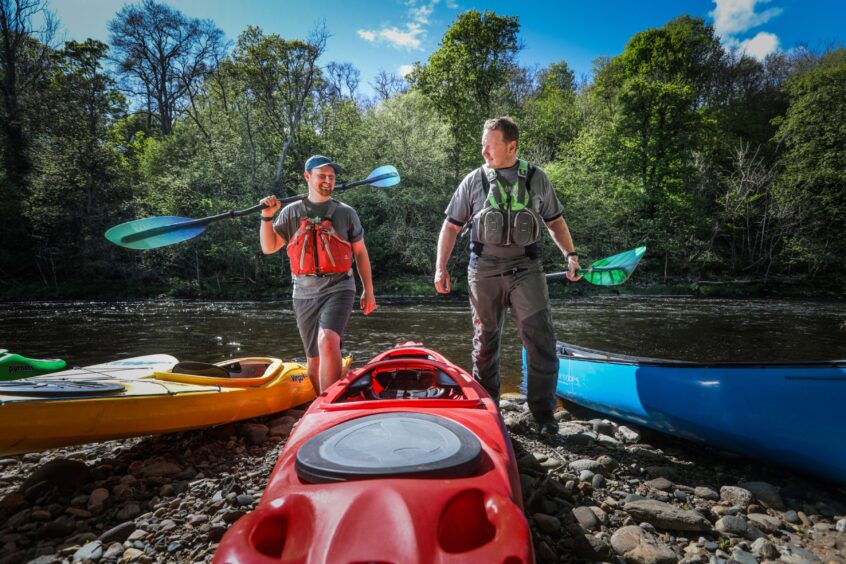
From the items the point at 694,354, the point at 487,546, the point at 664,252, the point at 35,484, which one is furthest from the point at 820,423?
the point at 664,252

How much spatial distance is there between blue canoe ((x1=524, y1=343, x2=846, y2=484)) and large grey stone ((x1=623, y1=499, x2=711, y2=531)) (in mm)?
902

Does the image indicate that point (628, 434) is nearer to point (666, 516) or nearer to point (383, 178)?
point (666, 516)

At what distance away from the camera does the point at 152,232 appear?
4.01m

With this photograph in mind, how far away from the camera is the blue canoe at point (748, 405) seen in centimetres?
221

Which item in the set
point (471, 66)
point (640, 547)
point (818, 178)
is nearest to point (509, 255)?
point (640, 547)

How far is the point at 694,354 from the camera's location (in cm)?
723

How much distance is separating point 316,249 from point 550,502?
2366 mm

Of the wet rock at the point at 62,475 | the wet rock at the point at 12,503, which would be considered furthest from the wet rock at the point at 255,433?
the wet rock at the point at 12,503

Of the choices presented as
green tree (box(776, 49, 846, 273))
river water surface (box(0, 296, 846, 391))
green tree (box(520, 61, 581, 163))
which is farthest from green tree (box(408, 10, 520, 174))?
green tree (box(776, 49, 846, 273))

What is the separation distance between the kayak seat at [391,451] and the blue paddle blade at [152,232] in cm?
324

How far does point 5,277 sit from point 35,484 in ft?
76.2

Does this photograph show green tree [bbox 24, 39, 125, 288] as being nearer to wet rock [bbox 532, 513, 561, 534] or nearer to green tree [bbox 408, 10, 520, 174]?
green tree [bbox 408, 10, 520, 174]

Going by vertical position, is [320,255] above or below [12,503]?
above

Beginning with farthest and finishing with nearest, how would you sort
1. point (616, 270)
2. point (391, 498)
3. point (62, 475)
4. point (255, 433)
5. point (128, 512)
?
point (616, 270) < point (255, 433) < point (62, 475) < point (128, 512) < point (391, 498)
